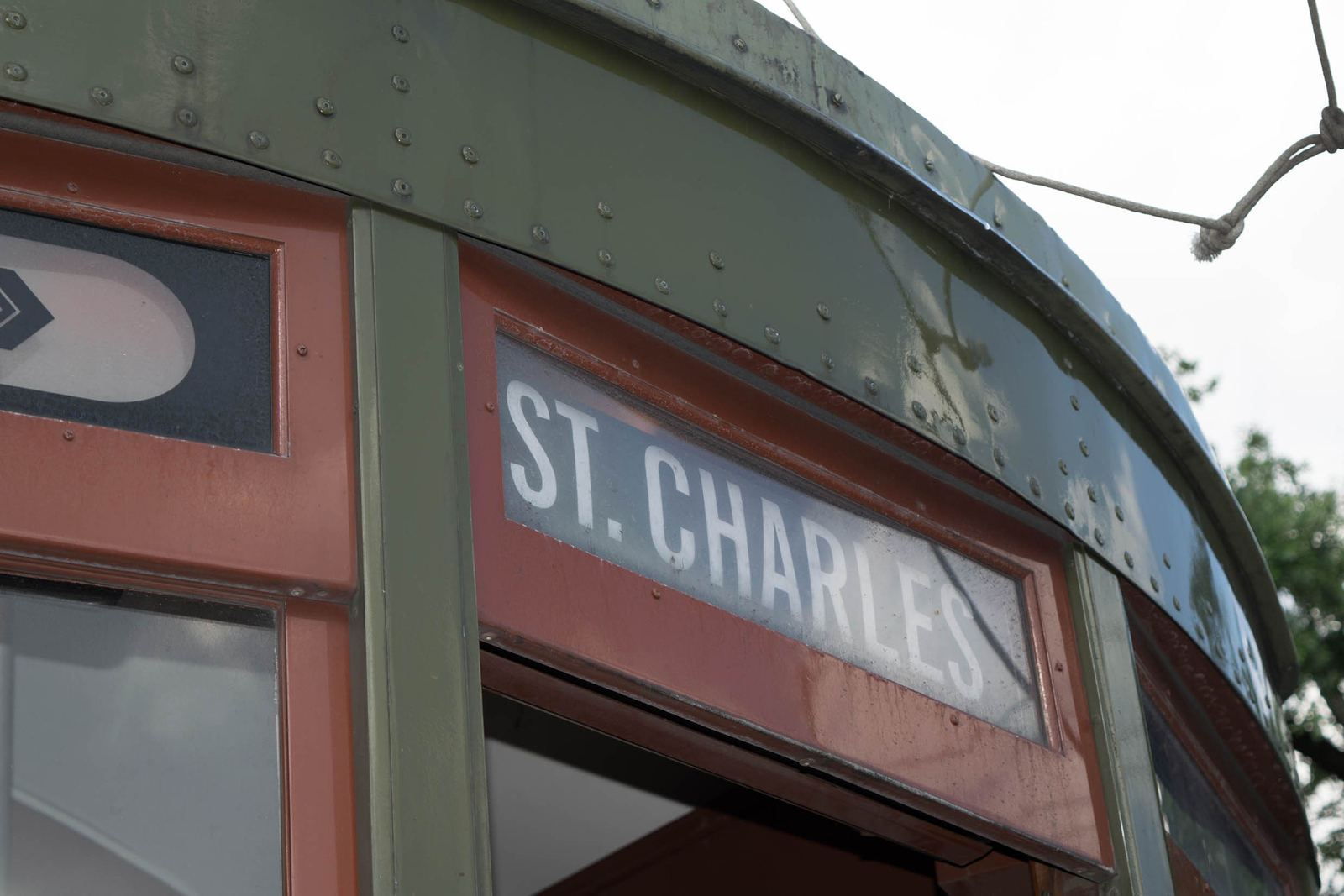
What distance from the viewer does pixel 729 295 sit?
2422 millimetres

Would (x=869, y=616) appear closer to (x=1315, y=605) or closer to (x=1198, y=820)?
(x=1198, y=820)

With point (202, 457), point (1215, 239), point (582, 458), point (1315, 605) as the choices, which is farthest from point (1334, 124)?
point (1315, 605)

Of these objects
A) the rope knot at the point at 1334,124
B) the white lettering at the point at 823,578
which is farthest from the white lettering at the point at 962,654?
the rope knot at the point at 1334,124

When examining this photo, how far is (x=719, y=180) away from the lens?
250 cm

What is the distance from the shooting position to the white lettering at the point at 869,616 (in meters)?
2.53

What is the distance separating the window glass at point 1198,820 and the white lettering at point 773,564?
1055 millimetres

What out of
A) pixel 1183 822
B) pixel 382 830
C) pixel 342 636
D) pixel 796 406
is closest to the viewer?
pixel 382 830

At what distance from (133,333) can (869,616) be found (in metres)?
1.26

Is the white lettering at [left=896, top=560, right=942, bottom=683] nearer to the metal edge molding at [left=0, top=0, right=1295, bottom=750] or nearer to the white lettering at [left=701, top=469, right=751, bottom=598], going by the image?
the metal edge molding at [left=0, top=0, right=1295, bottom=750]

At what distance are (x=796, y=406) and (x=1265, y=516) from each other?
34.6 feet

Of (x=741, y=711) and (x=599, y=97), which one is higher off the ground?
(x=599, y=97)

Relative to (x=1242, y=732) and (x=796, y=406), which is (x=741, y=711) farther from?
(x=1242, y=732)

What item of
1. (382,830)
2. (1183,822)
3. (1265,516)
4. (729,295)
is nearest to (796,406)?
(729,295)

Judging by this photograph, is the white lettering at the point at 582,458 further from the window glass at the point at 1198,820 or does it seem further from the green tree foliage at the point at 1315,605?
the green tree foliage at the point at 1315,605
